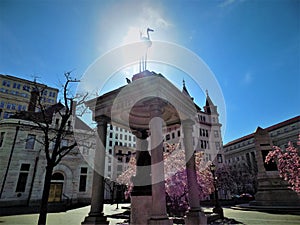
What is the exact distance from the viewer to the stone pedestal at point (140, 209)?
6922 millimetres

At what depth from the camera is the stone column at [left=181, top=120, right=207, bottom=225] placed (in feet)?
25.6

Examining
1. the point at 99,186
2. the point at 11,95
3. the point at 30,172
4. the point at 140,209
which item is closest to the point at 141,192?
the point at 140,209

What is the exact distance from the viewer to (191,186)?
865 centimetres

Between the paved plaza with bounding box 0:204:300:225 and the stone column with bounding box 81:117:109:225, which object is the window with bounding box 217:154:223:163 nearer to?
the paved plaza with bounding box 0:204:300:225

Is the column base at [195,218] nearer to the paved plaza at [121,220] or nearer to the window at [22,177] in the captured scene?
the paved plaza at [121,220]

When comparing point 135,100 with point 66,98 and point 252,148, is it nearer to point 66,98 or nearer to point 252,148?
point 66,98

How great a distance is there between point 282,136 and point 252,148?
11856 mm

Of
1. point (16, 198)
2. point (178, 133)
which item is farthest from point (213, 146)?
point (16, 198)

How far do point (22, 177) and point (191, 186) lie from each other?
93.3ft

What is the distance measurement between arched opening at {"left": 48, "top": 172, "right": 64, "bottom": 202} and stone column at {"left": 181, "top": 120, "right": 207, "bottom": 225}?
27.2m

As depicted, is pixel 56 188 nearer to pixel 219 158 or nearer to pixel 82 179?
pixel 82 179

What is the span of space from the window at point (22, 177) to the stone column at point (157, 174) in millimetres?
28423

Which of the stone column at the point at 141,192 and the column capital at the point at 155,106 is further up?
the column capital at the point at 155,106

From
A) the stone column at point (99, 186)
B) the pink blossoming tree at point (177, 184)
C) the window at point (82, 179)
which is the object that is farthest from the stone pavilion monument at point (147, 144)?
the window at point (82, 179)
